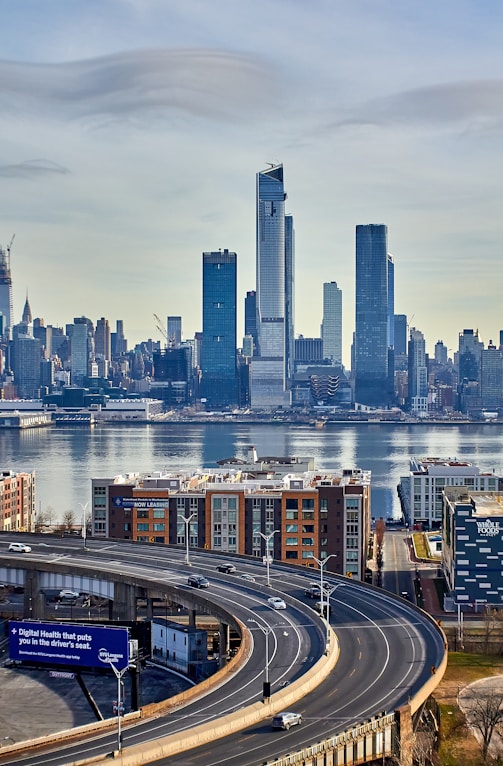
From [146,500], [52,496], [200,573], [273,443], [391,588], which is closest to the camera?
[200,573]

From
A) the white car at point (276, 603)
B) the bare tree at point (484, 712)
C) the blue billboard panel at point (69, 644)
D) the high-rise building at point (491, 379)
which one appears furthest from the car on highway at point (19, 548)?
the high-rise building at point (491, 379)

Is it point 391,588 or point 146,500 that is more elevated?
point 146,500

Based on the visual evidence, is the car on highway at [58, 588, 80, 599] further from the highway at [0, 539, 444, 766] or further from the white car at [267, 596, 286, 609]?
the white car at [267, 596, 286, 609]

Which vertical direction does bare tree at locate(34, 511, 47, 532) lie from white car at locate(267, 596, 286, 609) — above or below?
below

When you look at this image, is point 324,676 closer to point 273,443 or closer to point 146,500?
point 146,500

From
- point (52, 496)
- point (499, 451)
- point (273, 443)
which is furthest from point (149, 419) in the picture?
point (52, 496)

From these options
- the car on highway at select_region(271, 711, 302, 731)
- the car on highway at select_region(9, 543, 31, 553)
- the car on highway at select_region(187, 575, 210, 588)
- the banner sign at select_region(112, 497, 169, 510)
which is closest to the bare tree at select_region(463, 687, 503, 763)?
the car on highway at select_region(271, 711, 302, 731)
